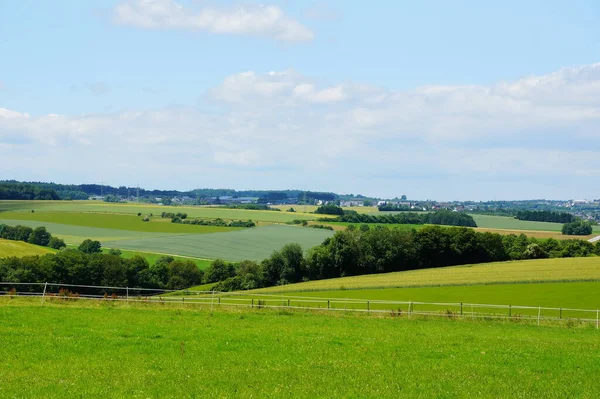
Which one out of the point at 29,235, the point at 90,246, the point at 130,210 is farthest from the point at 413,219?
the point at 29,235

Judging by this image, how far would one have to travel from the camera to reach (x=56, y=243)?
356 ft

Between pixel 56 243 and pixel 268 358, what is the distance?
320ft

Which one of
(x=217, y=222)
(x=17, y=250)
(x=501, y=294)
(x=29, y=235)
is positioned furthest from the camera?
(x=217, y=222)

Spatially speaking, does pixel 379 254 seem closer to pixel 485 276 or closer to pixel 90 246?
pixel 485 276

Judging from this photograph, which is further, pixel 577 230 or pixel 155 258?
pixel 577 230

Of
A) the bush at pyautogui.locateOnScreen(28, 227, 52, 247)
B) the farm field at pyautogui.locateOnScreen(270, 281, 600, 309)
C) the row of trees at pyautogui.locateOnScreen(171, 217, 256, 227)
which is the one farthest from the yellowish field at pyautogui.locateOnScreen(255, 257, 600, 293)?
the row of trees at pyautogui.locateOnScreen(171, 217, 256, 227)

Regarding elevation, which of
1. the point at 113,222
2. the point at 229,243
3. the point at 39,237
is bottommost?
the point at 229,243

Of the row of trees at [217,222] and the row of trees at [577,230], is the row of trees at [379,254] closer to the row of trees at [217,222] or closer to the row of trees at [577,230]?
the row of trees at [577,230]

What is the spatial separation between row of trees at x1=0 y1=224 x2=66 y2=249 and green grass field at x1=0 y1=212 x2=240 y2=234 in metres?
22.6

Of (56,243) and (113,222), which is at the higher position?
(113,222)

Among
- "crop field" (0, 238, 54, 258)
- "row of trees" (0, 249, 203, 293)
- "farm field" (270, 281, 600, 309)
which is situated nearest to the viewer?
"farm field" (270, 281, 600, 309)

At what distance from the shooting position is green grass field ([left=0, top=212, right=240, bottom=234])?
137375 millimetres

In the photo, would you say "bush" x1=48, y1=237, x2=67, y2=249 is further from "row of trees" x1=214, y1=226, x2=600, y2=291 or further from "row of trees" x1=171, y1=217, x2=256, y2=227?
"row of trees" x1=171, y1=217, x2=256, y2=227

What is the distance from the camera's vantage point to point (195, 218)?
15850cm
